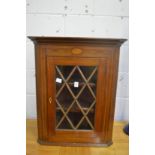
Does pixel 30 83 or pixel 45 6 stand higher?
pixel 45 6

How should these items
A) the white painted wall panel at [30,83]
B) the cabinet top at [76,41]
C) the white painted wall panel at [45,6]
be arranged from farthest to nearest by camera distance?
the white painted wall panel at [30,83] < the white painted wall panel at [45,6] < the cabinet top at [76,41]

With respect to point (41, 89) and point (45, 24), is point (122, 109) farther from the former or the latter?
point (45, 24)

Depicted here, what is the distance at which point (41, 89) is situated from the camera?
1061 mm

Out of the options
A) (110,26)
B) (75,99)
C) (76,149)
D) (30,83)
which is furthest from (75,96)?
(110,26)

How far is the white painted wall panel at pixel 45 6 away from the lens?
134cm

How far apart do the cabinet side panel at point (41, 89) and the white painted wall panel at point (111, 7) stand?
0.58 metres

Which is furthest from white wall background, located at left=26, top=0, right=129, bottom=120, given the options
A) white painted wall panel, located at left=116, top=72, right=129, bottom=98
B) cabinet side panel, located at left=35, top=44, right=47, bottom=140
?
cabinet side panel, located at left=35, top=44, right=47, bottom=140

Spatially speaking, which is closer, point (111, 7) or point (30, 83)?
point (111, 7)

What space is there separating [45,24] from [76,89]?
58cm

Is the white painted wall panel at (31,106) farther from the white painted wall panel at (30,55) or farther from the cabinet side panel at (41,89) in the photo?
the cabinet side panel at (41,89)

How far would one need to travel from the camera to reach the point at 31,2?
4.40 ft

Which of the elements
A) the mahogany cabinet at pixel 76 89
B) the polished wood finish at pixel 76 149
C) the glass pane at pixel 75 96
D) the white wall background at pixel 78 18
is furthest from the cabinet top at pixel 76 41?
the polished wood finish at pixel 76 149
